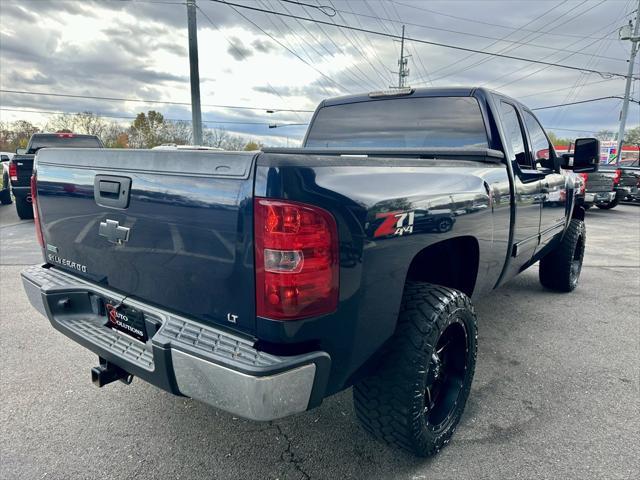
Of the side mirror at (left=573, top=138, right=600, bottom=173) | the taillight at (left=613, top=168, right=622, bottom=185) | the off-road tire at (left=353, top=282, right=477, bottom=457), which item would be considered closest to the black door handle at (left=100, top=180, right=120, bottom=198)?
the off-road tire at (left=353, top=282, right=477, bottom=457)

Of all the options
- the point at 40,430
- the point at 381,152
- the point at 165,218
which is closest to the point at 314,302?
the point at 165,218

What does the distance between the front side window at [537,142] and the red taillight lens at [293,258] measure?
9.51ft

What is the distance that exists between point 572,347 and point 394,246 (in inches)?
104

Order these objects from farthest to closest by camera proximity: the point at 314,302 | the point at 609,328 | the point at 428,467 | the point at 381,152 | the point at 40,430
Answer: the point at 609,328, the point at 381,152, the point at 40,430, the point at 428,467, the point at 314,302

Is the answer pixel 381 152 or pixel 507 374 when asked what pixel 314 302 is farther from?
pixel 507 374

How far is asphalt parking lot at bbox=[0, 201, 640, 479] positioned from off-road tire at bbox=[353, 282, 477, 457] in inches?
8.9

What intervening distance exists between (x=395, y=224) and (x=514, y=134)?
7.14 feet

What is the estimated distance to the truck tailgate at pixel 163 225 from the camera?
5.38 feet

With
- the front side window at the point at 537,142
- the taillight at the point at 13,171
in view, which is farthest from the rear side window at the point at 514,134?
the taillight at the point at 13,171

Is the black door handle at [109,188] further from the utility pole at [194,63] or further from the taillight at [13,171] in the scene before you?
the utility pole at [194,63]

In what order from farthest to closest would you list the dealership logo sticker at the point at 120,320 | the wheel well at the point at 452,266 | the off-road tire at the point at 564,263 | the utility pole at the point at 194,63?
the utility pole at the point at 194,63, the off-road tire at the point at 564,263, the wheel well at the point at 452,266, the dealership logo sticker at the point at 120,320

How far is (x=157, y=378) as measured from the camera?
1.81 m

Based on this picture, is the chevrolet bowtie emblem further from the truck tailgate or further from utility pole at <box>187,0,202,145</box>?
utility pole at <box>187,0,202,145</box>

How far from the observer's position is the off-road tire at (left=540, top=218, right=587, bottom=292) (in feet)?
16.1
